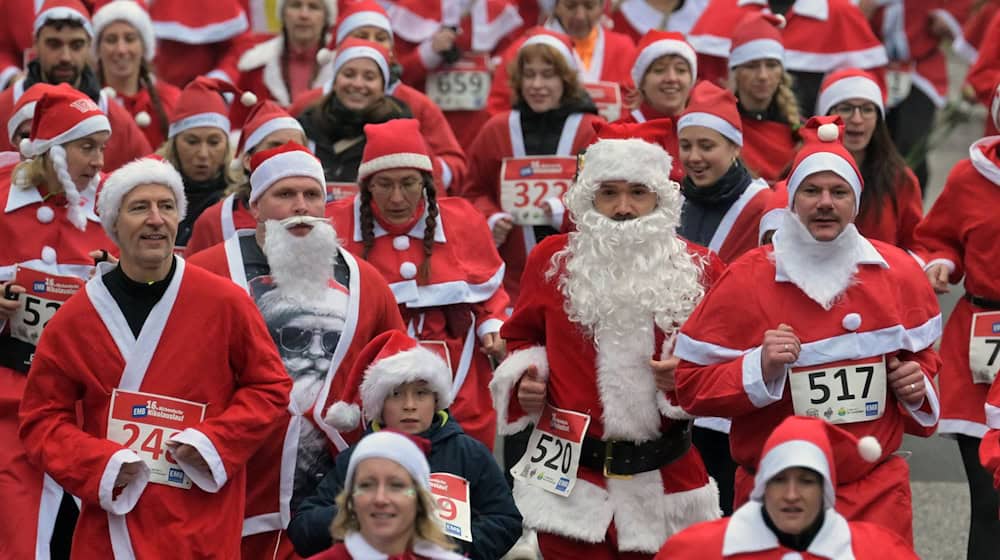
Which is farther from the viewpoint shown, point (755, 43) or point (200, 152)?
point (755, 43)

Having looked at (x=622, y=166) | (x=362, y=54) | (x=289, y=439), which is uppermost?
(x=362, y=54)

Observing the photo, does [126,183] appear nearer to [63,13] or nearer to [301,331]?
[301,331]

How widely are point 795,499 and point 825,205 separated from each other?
142 cm

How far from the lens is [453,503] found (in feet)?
24.8

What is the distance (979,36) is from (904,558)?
8536mm

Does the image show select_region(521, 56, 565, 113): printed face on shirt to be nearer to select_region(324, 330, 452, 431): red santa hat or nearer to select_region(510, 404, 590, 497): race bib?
select_region(510, 404, 590, 497): race bib

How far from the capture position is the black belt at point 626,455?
8109 millimetres

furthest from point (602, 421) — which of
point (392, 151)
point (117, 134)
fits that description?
point (117, 134)

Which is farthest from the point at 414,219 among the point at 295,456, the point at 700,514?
the point at 700,514

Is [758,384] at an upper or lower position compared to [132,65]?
lower

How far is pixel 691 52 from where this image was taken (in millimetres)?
11469

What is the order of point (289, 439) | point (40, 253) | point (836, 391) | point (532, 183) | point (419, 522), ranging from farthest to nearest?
point (532, 183) < point (40, 253) < point (289, 439) < point (836, 391) < point (419, 522)

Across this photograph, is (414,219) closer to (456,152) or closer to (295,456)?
(295,456)

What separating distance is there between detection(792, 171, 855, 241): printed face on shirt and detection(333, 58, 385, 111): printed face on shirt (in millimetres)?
3833
